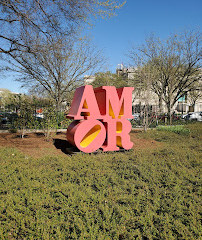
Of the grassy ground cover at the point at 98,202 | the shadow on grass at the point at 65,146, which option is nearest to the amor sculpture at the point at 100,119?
the shadow on grass at the point at 65,146

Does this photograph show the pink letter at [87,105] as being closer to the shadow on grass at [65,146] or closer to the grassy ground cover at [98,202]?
the shadow on grass at [65,146]

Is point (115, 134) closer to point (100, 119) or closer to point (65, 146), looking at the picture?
point (100, 119)

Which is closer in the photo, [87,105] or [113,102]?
[87,105]

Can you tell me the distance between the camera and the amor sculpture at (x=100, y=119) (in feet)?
23.7

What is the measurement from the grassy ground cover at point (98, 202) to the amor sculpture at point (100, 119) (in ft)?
6.43

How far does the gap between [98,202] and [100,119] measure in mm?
4441

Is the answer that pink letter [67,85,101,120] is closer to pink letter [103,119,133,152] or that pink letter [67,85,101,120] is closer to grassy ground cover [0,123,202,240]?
pink letter [103,119,133,152]

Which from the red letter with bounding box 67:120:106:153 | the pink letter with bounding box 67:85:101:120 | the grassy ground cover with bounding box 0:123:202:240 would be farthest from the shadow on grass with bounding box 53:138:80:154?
the grassy ground cover with bounding box 0:123:202:240

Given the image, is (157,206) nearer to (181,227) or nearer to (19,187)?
(181,227)

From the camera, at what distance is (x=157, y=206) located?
3.42 m

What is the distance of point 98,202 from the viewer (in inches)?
137

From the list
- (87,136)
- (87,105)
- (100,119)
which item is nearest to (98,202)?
(87,105)

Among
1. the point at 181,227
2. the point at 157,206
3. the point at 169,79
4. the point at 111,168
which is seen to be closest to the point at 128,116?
the point at 111,168

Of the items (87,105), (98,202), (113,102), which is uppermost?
(113,102)
